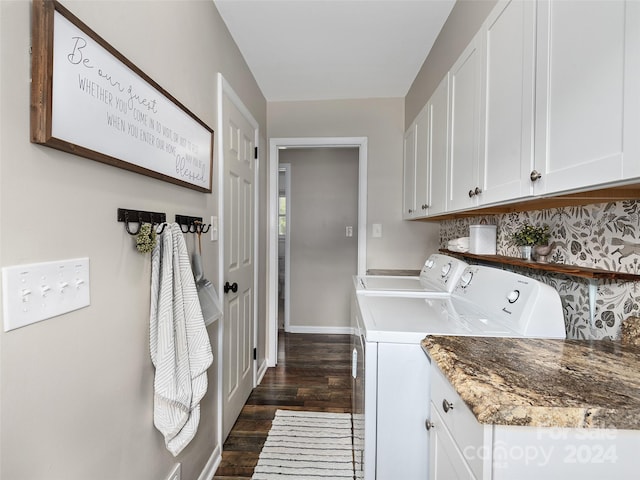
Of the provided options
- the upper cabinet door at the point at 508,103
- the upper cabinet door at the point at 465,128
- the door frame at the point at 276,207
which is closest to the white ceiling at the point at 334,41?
the door frame at the point at 276,207

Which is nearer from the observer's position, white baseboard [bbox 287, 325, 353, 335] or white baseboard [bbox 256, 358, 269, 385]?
white baseboard [bbox 256, 358, 269, 385]

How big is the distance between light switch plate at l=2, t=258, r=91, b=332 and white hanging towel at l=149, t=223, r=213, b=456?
0.84 feet

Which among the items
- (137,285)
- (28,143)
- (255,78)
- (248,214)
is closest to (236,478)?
(137,285)

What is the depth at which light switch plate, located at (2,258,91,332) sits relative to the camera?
1.99 feet

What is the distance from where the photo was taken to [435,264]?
2.08m

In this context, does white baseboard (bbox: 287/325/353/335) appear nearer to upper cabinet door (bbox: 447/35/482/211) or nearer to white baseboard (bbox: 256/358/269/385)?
white baseboard (bbox: 256/358/269/385)

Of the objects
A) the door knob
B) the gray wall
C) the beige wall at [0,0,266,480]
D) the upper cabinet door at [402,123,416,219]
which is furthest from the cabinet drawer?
the gray wall

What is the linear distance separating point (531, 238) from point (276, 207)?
2062mm

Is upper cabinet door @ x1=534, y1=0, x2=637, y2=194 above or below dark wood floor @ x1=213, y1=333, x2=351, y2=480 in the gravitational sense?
above

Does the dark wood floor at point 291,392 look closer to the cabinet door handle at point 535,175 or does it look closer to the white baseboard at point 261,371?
the white baseboard at point 261,371

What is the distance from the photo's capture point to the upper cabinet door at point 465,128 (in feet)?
4.08

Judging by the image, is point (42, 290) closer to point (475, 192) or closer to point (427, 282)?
point (475, 192)

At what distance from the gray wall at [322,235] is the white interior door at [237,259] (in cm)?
142

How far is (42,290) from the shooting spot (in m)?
0.67
